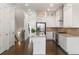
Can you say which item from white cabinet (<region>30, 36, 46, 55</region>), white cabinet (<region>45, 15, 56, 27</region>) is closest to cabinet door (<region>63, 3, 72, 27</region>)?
white cabinet (<region>45, 15, 56, 27</region>)

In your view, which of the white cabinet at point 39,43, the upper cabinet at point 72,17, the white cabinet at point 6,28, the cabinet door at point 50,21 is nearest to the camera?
the white cabinet at point 39,43

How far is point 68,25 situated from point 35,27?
4.95 feet

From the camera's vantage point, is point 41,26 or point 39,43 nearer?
point 39,43

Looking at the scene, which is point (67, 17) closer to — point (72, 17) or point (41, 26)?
point (72, 17)

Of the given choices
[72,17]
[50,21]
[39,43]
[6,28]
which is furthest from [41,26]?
[6,28]

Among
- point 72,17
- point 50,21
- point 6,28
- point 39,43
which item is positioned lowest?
point 39,43

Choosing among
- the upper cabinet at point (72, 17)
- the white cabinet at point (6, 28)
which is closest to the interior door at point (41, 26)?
the upper cabinet at point (72, 17)

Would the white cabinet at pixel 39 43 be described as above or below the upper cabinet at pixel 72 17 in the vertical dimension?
below

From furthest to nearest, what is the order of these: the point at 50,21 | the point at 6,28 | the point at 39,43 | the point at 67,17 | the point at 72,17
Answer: the point at 67,17 < the point at 50,21 < the point at 6,28 < the point at 72,17 < the point at 39,43

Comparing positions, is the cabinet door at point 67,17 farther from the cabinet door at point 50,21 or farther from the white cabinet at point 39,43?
the white cabinet at point 39,43

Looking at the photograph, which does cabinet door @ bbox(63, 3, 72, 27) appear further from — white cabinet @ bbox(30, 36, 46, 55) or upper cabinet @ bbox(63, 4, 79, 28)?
white cabinet @ bbox(30, 36, 46, 55)

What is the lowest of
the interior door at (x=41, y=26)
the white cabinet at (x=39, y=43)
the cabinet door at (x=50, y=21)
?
the white cabinet at (x=39, y=43)

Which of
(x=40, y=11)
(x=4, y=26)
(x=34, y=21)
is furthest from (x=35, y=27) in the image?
(x=4, y=26)
